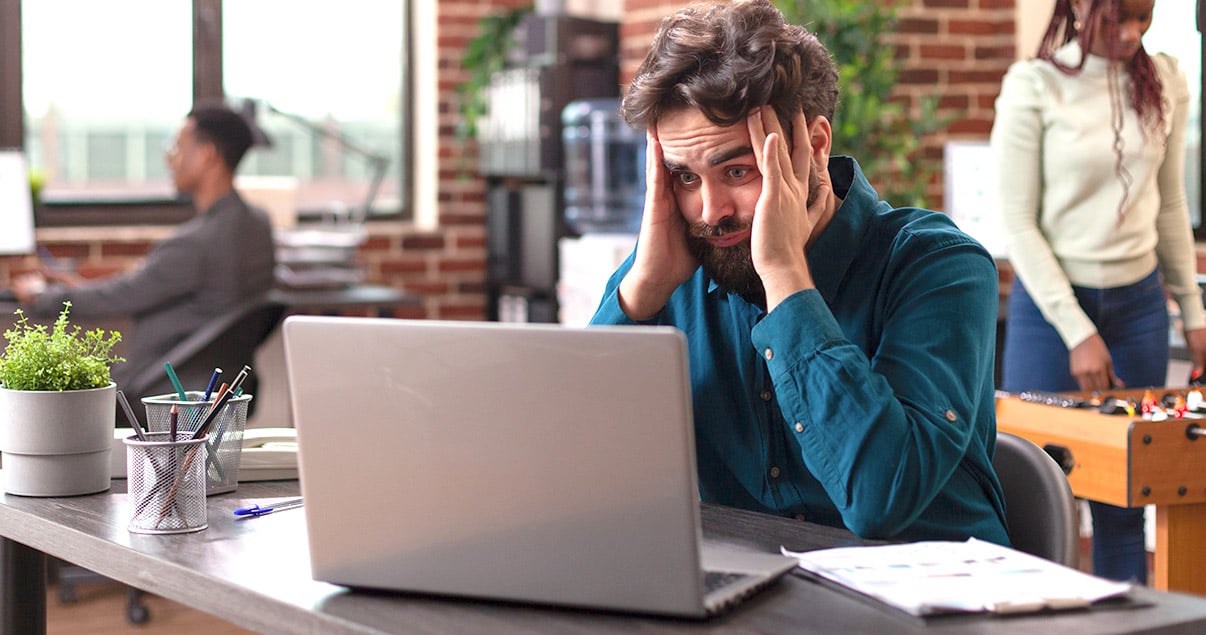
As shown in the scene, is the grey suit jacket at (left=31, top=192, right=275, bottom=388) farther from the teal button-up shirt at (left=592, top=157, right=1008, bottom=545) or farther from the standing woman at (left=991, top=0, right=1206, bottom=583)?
the teal button-up shirt at (left=592, top=157, right=1008, bottom=545)

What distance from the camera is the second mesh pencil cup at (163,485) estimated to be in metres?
1.34

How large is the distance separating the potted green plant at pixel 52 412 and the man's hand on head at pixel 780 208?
68 centimetres

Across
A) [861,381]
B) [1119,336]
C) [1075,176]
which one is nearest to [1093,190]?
[1075,176]

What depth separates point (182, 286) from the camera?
3.91m

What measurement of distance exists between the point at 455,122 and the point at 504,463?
4.81 meters

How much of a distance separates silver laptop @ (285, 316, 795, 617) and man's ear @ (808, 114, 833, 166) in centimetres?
60

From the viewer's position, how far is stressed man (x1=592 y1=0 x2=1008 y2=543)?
1.37 m

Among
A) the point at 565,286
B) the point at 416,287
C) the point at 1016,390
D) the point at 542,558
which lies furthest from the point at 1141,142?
the point at 416,287

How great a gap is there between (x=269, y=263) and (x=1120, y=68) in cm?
227

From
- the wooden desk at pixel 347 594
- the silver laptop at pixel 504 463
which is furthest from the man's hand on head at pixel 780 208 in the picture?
the silver laptop at pixel 504 463

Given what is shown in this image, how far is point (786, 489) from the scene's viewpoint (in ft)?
5.06

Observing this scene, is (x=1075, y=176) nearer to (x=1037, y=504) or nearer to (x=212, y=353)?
(x=1037, y=504)

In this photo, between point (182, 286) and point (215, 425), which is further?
point (182, 286)

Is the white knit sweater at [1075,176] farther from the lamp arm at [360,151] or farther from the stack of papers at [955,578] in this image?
the lamp arm at [360,151]
